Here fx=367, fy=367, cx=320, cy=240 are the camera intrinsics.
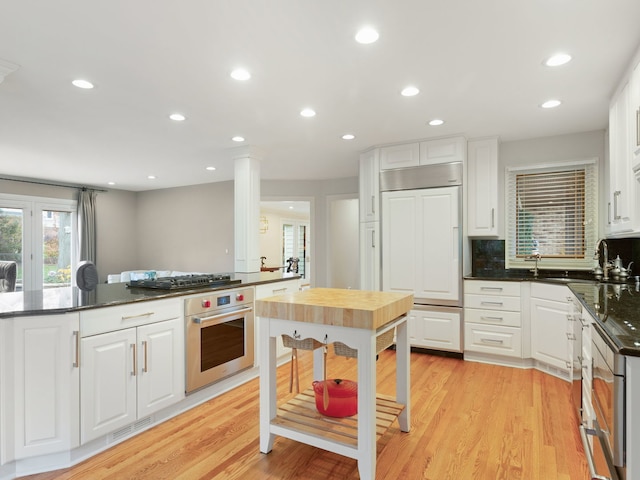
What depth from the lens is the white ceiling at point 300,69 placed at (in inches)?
69.2

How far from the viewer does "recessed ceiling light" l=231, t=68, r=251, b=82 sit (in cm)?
232

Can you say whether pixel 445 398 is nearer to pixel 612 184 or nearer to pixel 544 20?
pixel 612 184

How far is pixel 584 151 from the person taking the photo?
369 centimetres

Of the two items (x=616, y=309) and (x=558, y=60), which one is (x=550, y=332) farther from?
(x=558, y=60)

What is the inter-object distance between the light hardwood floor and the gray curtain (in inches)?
213

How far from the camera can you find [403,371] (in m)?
2.28

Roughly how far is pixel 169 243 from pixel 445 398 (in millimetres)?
6213

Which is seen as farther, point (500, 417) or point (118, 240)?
point (118, 240)

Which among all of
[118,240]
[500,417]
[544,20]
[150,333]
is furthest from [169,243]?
[544,20]

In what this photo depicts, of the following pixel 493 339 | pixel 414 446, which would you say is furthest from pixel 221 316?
pixel 493 339

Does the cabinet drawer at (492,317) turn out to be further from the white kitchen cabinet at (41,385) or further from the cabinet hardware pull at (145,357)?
the white kitchen cabinet at (41,385)

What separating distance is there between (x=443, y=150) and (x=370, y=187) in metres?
0.87

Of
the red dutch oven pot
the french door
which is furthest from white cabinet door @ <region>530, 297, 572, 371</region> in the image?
the french door

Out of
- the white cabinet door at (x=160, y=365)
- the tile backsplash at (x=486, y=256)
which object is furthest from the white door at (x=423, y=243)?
the white cabinet door at (x=160, y=365)
